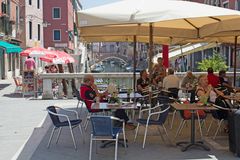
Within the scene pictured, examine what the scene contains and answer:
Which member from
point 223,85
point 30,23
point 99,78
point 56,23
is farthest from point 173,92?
point 56,23

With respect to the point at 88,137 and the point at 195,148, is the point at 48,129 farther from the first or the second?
the point at 195,148

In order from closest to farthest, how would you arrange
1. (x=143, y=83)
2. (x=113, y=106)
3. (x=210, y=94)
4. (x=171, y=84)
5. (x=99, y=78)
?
(x=113, y=106)
(x=210, y=94)
(x=171, y=84)
(x=143, y=83)
(x=99, y=78)

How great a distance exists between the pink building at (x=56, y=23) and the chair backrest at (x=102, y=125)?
52.0 metres

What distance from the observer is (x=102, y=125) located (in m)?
6.50

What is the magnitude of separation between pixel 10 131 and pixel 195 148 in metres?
4.51

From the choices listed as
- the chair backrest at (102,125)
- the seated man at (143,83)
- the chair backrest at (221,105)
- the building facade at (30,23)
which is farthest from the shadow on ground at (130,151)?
the building facade at (30,23)

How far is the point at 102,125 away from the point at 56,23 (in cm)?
5271

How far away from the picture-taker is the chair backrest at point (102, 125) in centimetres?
643

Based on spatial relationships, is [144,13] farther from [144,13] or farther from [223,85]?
[223,85]

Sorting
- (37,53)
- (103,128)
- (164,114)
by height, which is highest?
(37,53)

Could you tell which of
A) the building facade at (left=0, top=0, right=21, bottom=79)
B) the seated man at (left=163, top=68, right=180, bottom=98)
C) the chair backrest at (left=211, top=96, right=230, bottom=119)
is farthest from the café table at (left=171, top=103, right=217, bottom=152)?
the building facade at (left=0, top=0, right=21, bottom=79)

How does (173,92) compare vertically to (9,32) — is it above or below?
below

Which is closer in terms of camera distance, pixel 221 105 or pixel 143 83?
pixel 221 105

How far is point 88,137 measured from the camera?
339 inches
